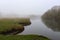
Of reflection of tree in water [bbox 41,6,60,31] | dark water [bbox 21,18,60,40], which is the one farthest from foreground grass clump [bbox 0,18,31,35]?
reflection of tree in water [bbox 41,6,60,31]

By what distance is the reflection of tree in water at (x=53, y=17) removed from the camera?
4.24 metres

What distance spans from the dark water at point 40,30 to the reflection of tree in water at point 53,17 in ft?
0.38

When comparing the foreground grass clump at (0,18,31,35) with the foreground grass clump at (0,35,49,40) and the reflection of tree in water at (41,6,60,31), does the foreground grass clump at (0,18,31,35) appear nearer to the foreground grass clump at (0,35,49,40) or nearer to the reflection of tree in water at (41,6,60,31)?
the foreground grass clump at (0,35,49,40)

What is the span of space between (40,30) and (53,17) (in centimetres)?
43

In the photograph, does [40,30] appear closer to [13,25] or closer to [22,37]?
[22,37]

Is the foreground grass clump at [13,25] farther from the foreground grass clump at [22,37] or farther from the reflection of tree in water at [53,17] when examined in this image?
the reflection of tree in water at [53,17]

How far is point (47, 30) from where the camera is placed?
4.20 metres

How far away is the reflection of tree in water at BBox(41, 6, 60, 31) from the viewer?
4.24 meters

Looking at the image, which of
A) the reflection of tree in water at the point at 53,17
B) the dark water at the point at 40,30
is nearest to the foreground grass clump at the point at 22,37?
the dark water at the point at 40,30

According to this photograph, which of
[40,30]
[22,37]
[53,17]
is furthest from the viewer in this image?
[53,17]

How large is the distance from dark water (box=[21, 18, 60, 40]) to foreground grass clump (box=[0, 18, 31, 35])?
0.38ft

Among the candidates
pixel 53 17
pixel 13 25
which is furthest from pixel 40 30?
pixel 13 25

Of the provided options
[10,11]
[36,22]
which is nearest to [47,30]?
[36,22]

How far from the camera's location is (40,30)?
4.14 meters
